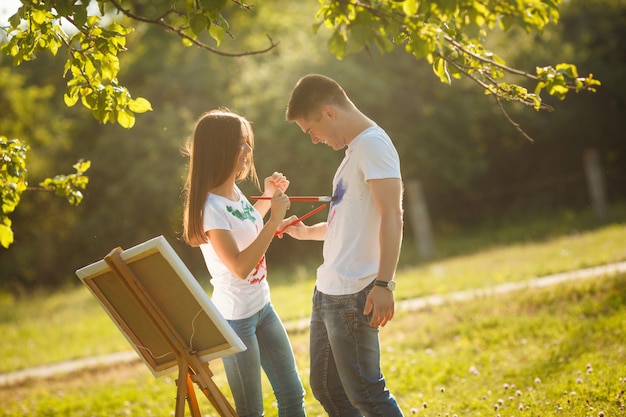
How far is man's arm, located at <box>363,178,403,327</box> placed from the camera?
128 inches

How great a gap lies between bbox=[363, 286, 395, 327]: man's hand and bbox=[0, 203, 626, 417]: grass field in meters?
1.78

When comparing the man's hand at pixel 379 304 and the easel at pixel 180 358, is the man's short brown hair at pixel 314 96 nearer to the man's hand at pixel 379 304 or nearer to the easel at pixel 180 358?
the man's hand at pixel 379 304

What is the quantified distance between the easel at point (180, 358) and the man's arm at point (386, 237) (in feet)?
2.78

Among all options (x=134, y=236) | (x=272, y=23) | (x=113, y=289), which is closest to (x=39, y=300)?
(x=134, y=236)

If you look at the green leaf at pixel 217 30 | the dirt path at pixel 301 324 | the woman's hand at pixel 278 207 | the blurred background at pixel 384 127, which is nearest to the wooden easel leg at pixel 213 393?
the woman's hand at pixel 278 207

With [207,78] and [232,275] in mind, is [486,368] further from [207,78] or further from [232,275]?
[207,78]

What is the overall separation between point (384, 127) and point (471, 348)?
34.2 feet

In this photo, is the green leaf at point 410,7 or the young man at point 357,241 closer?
the green leaf at point 410,7

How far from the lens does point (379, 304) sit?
3.28 metres

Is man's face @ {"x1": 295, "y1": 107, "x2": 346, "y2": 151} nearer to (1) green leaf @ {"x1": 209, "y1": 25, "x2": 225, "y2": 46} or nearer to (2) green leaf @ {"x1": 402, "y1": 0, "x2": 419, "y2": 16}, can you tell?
(2) green leaf @ {"x1": 402, "y1": 0, "x2": 419, "y2": 16}

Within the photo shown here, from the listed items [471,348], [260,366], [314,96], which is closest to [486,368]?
[471,348]

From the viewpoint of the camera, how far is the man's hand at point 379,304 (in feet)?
10.7

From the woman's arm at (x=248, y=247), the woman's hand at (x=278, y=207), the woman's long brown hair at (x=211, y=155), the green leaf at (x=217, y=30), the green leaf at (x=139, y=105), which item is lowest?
the woman's arm at (x=248, y=247)

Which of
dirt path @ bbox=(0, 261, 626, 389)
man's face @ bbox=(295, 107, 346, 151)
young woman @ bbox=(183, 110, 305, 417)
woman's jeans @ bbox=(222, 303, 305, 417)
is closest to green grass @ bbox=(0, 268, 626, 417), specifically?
dirt path @ bbox=(0, 261, 626, 389)
